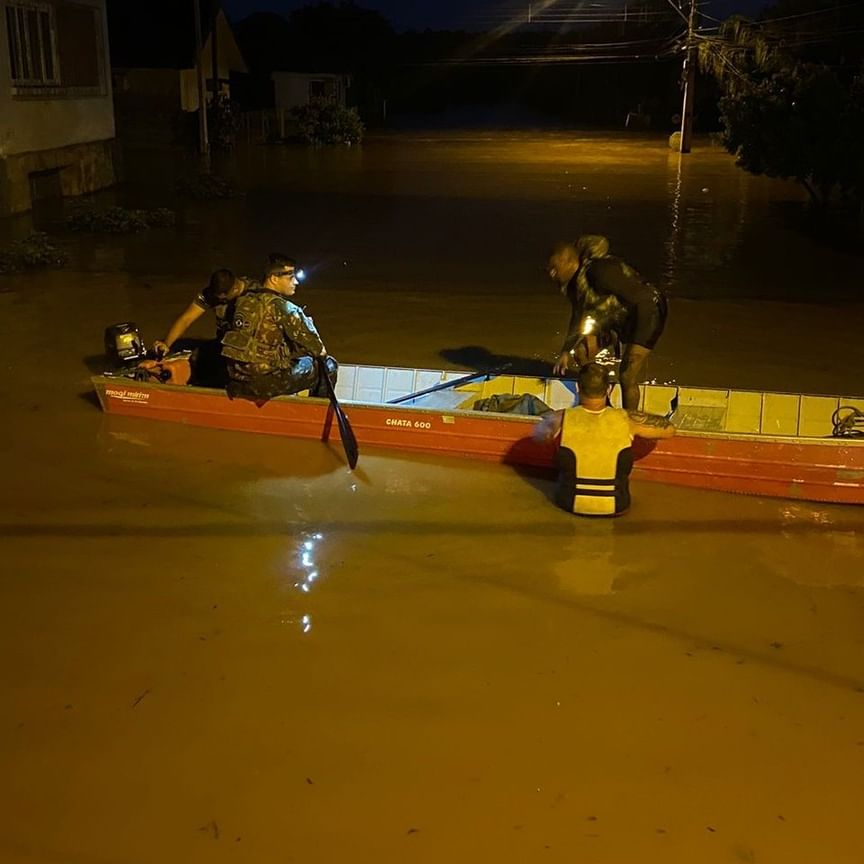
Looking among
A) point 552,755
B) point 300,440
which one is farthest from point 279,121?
point 552,755

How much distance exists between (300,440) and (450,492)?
1334mm

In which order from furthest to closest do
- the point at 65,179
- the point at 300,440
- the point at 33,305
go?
the point at 65,179 < the point at 33,305 < the point at 300,440

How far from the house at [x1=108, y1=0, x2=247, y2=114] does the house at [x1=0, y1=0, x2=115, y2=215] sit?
1316cm

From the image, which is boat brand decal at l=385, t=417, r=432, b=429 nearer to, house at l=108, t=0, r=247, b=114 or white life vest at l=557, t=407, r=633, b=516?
white life vest at l=557, t=407, r=633, b=516

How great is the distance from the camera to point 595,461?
611 cm

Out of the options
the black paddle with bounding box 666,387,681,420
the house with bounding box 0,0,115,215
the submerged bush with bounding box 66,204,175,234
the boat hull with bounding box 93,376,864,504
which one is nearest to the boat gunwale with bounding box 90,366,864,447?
the boat hull with bounding box 93,376,864,504

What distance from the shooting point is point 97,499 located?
659 centimetres

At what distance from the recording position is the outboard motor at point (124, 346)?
803 cm

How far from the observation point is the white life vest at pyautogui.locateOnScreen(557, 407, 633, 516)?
600cm

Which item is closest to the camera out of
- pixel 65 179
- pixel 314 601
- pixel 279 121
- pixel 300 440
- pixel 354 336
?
pixel 314 601

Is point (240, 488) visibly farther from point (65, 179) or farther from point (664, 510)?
point (65, 179)

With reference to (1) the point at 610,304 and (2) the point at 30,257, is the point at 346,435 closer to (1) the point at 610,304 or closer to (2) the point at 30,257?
(1) the point at 610,304

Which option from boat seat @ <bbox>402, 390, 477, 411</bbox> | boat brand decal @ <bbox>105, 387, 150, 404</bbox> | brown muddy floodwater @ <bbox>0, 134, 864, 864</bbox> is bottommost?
brown muddy floodwater @ <bbox>0, 134, 864, 864</bbox>

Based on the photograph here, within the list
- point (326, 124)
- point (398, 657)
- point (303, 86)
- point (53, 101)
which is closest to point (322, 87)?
point (303, 86)
